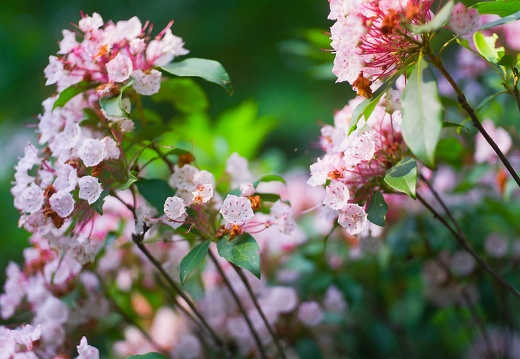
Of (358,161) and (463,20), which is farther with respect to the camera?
(358,161)

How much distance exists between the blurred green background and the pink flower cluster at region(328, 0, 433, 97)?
2.83 m

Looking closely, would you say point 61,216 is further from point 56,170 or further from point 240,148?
point 240,148

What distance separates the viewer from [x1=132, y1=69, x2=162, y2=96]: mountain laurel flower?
95 centimetres

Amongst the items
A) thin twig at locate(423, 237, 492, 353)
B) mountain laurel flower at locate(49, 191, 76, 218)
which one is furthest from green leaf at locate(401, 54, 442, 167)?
thin twig at locate(423, 237, 492, 353)

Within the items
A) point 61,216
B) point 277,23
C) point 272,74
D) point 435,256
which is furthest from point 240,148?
point 277,23

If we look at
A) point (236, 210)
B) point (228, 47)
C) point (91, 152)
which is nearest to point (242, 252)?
point (236, 210)

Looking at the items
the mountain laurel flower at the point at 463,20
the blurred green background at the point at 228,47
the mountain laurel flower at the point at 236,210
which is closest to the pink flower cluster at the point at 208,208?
the mountain laurel flower at the point at 236,210

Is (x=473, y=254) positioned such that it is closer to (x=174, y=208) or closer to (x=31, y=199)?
(x=174, y=208)

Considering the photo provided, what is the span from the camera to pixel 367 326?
1.55 meters

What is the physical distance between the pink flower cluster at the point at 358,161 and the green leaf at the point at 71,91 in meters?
0.41

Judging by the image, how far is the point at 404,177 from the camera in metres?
0.82

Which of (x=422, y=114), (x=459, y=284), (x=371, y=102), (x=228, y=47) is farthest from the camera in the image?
(x=228, y=47)

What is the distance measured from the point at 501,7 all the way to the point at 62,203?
27.8 inches

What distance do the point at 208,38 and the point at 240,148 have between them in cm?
241
